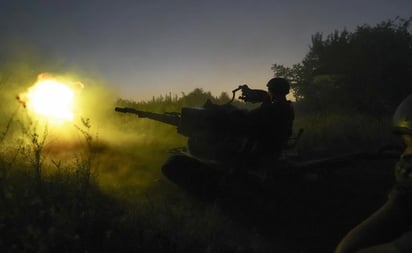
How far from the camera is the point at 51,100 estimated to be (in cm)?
1105

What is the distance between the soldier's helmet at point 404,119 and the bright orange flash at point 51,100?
29.2 ft

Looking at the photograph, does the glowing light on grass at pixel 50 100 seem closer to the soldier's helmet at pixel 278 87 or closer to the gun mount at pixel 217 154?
the gun mount at pixel 217 154

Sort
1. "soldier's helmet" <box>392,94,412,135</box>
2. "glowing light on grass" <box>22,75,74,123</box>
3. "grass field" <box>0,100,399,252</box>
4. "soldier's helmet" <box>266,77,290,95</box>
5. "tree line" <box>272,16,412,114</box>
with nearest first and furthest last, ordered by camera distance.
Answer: "soldier's helmet" <box>392,94,412,135</box> < "grass field" <box>0,100,399,252</box> < "soldier's helmet" <box>266,77,290,95</box> < "glowing light on grass" <box>22,75,74,123</box> < "tree line" <box>272,16,412,114</box>

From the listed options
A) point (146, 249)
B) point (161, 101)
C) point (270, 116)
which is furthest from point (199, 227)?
point (161, 101)

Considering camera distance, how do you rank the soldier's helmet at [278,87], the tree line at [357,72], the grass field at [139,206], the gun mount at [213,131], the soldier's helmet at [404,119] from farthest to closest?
1. the tree line at [357,72]
2. the gun mount at [213,131]
3. the soldier's helmet at [278,87]
4. the grass field at [139,206]
5. the soldier's helmet at [404,119]

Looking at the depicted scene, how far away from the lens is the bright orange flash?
1081 centimetres

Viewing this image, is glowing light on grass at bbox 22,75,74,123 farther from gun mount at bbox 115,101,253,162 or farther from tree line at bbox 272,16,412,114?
tree line at bbox 272,16,412,114

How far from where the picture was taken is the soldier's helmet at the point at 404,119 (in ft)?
11.3

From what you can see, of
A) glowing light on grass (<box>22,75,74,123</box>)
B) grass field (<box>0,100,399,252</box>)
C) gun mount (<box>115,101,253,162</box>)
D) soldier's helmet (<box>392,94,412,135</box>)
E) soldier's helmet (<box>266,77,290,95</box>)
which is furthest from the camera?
glowing light on grass (<box>22,75,74,123</box>)

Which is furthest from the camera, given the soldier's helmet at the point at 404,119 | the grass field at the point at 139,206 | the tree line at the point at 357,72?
the tree line at the point at 357,72

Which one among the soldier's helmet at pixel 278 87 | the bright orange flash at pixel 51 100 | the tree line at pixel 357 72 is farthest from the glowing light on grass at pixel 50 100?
the tree line at pixel 357 72

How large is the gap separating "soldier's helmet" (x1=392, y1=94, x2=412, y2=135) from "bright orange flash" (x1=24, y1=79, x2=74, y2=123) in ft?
29.2

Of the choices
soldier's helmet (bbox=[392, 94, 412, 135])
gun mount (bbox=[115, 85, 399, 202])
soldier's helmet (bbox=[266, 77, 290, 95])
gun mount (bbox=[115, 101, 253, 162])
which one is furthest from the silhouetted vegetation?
soldier's helmet (bbox=[392, 94, 412, 135])

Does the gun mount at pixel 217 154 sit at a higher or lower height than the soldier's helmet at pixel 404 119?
lower
